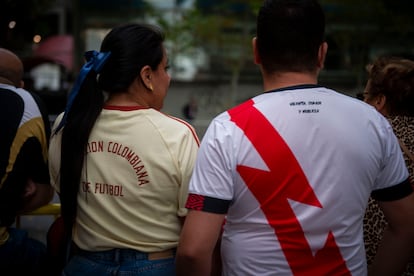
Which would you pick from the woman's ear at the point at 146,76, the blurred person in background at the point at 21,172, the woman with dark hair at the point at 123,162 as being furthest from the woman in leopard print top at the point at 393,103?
the blurred person in background at the point at 21,172

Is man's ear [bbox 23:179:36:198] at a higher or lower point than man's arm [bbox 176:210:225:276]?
lower

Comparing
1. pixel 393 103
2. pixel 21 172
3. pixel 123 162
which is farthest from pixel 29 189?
pixel 393 103

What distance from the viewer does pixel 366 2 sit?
26.0 metres

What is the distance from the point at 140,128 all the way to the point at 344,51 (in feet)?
91.6

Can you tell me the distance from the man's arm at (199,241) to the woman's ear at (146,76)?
0.67 meters

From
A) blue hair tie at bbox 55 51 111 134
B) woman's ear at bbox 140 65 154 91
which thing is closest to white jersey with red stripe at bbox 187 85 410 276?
woman's ear at bbox 140 65 154 91

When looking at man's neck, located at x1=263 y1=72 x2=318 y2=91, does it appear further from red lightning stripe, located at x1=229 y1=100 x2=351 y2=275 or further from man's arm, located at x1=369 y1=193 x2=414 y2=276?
man's arm, located at x1=369 y1=193 x2=414 y2=276

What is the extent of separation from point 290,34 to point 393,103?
1.11 m

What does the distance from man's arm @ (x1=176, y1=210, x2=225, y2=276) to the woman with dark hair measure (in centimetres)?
30

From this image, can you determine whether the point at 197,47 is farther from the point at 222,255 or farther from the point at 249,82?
the point at 222,255

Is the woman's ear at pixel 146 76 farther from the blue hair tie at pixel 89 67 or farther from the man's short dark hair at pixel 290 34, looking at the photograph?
the man's short dark hair at pixel 290 34

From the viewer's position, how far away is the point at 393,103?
2867 millimetres

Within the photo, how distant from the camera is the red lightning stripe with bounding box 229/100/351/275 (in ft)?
6.41

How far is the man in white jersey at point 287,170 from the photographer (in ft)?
6.40
